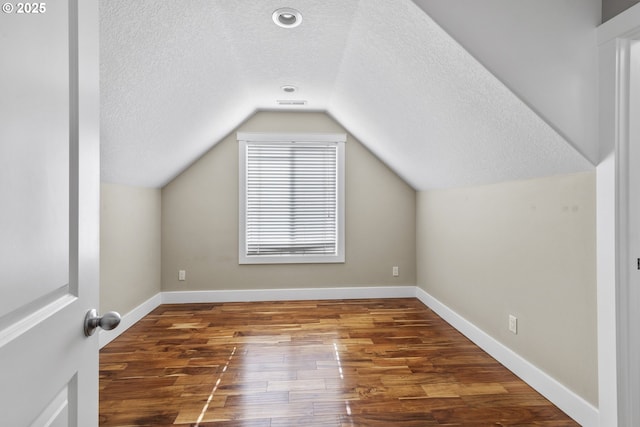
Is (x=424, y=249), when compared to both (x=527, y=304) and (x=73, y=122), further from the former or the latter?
(x=73, y=122)

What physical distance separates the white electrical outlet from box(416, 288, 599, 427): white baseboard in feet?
0.51

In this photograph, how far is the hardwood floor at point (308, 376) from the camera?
1866mm

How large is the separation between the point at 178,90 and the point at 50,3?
1929mm

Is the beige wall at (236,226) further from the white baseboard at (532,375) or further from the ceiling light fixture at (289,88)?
the white baseboard at (532,375)

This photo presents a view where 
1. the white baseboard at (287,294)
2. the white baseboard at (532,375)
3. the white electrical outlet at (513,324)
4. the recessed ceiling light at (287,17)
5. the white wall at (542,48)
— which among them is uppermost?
the recessed ceiling light at (287,17)

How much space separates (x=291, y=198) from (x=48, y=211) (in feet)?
11.8

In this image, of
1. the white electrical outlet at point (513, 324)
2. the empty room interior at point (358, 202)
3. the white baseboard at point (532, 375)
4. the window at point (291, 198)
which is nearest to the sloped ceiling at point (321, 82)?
the empty room interior at point (358, 202)

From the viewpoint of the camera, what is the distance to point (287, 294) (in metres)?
4.18

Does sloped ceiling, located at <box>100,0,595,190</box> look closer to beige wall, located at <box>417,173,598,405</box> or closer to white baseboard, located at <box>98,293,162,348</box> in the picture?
beige wall, located at <box>417,173,598,405</box>

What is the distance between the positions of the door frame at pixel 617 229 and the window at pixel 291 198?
2.84 metres

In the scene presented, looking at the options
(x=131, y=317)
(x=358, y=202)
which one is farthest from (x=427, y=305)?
(x=131, y=317)

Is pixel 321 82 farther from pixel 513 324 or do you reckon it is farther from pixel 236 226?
pixel 513 324

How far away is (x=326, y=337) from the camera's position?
2963 mm

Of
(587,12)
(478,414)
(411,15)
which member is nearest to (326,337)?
(478,414)
